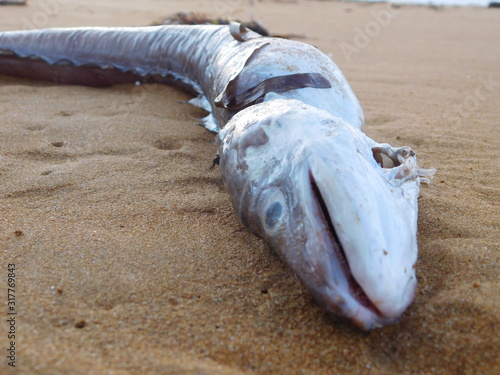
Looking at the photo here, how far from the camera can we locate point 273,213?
1744mm

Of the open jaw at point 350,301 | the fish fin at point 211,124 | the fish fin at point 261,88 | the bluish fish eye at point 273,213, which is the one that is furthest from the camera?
the fish fin at point 211,124

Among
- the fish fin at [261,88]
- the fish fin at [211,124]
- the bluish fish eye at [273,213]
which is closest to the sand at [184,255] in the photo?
the fish fin at [211,124]

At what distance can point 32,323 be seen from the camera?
1.60m

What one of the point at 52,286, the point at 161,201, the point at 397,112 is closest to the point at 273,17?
the point at 397,112

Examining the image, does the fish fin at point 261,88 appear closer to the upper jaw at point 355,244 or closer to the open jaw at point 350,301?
the upper jaw at point 355,244

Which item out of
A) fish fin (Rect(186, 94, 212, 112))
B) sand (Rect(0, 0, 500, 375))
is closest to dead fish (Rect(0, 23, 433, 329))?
sand (Rect(0, 0, 500, 375))

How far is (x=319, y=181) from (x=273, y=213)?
0.22 metres

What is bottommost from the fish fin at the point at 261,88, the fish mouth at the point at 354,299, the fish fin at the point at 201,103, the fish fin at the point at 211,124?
the fish fin at the point at 201,103

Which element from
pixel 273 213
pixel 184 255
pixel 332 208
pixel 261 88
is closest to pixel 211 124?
pixel 261 88

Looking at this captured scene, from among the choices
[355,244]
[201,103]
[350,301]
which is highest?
[355,244]

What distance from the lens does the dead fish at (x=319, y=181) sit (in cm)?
151

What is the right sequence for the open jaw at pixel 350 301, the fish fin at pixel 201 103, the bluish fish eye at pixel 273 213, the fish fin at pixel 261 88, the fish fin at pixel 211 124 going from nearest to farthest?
1. the open jaw at pixel 350 301
2. the bluish fish eye at pixel 273 213
3. the fish fin at pixel 261 88
4. the fish fin at pixel 211 124
5. the fish fin at pixel 201 103

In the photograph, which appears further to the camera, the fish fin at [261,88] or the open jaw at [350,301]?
the fish fin at [261,88]

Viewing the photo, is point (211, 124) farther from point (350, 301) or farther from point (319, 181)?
point (350, 301)
